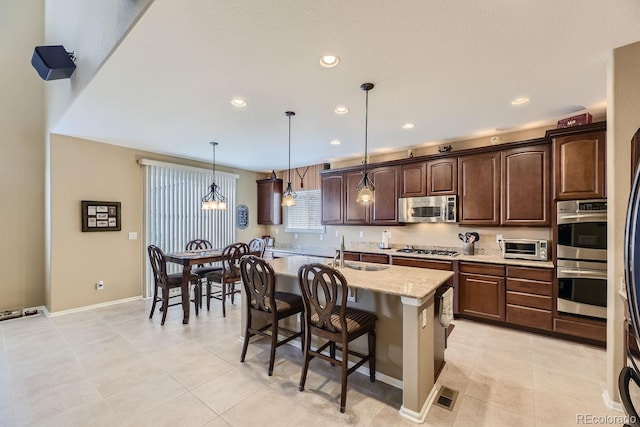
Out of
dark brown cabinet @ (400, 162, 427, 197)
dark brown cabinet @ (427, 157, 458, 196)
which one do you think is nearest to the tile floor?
dark brown cabinet @ (427, 157, 458, 196)

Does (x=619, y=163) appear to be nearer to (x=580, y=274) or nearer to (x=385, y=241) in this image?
(x=580, y=274)

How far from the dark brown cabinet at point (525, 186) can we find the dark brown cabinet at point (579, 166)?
271 millimetres

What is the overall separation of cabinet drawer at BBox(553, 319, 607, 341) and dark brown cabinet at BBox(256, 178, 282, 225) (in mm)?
5271

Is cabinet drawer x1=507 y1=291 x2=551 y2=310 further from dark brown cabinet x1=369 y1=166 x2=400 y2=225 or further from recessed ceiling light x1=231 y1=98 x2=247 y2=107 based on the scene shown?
recessed ceiling light x1=231 y1=98 x2=247 y2=107

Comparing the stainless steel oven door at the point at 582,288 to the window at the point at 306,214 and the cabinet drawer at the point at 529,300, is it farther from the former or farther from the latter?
the window at the point at 306,214

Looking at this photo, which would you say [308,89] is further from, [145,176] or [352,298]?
[145,176]

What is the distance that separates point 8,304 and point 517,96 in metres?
7.30

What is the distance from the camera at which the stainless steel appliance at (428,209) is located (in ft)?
14.1

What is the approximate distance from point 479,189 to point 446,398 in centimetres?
288

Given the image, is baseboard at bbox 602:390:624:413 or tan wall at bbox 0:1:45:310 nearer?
baseboard at bbox 602:390:624:413

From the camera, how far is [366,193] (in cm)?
289

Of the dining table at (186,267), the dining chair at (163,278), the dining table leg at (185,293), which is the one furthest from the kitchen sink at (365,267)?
the dining chair at (163,278)

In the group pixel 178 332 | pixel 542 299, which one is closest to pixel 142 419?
pixel 178 332

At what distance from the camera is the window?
6.32 metres
